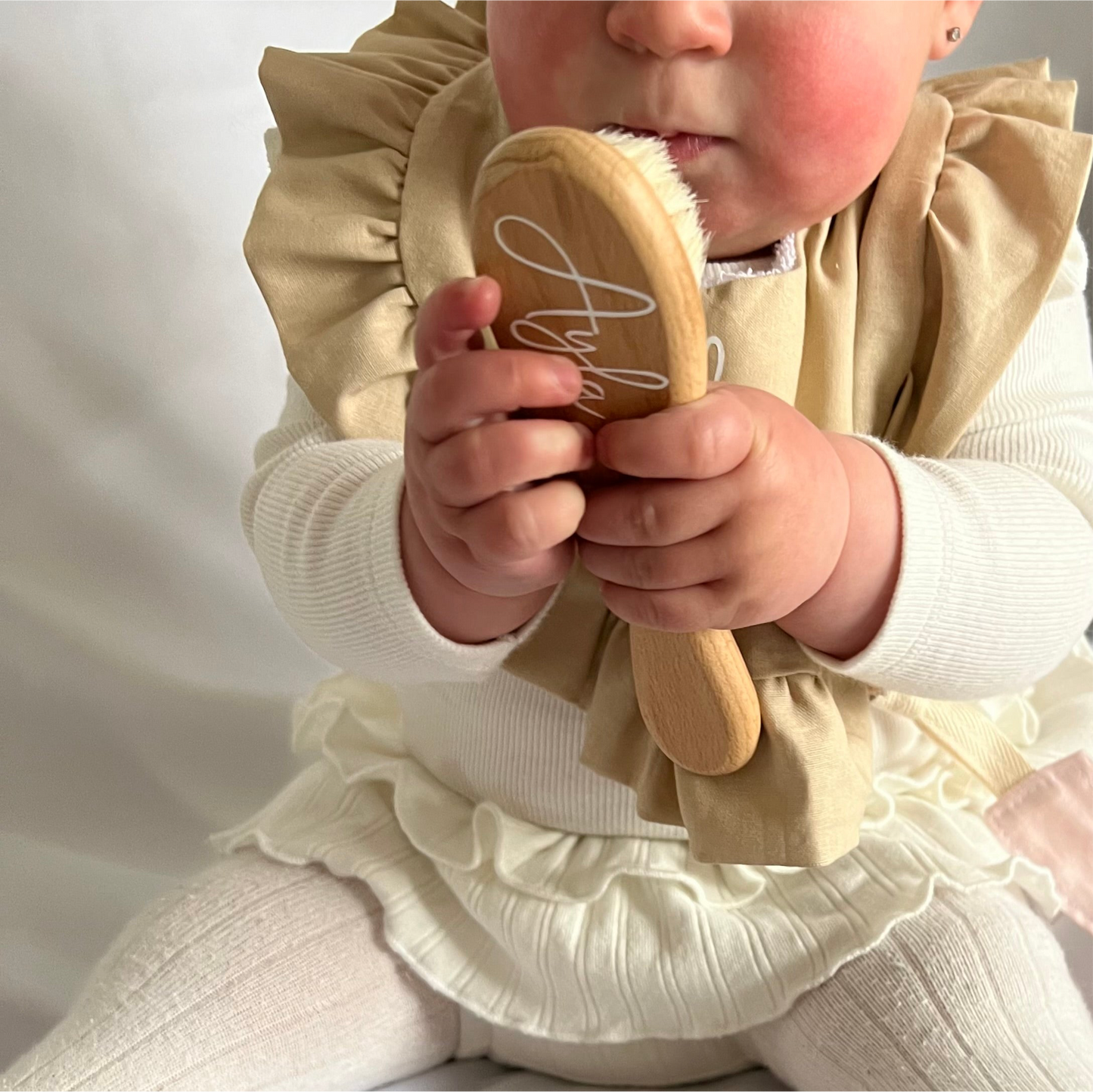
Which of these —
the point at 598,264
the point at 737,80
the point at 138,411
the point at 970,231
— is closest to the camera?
the point at 598,264

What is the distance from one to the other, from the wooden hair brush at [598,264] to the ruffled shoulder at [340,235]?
0.65 feet

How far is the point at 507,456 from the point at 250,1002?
1.03 feet

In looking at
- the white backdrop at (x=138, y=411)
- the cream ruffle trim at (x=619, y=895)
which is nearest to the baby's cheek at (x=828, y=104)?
the cream ruffle trim at (x=619, y=895)

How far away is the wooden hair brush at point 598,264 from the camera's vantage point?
0.31 meters

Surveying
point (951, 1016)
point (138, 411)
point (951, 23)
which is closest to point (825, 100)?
point (951, 23)

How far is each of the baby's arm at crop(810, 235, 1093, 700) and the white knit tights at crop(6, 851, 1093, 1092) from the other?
4.3 inches

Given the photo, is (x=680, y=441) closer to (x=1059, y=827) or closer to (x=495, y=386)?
(x=495, y=386)

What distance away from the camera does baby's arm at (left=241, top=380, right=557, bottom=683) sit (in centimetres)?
49

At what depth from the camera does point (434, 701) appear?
1.97 feet

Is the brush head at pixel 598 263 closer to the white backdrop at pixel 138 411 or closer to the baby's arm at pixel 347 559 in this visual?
the baby's arm at pixel 347 559

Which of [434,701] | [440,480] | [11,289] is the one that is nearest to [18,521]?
[11,289]

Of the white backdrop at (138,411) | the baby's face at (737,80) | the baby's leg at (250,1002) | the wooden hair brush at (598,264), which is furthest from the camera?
the white backdrop at (138,411)

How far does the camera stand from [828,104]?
0.44 m

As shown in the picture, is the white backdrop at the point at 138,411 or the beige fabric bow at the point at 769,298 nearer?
the beige fabric bow at the point at 769,298
